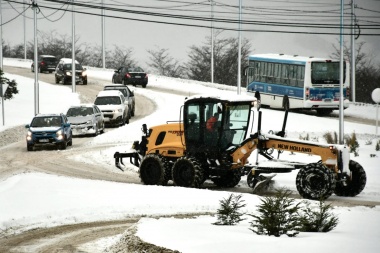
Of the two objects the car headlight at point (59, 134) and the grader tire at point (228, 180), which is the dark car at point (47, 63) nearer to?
the car headlight at point (59, 134)

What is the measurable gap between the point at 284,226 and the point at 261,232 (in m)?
0.43

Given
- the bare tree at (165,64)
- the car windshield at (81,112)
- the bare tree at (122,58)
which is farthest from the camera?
the bare tree at (122,58)

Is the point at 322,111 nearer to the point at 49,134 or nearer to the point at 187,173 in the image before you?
the point at 49,134

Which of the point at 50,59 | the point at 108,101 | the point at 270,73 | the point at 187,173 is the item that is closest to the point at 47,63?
the point at 50,59

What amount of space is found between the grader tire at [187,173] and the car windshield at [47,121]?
602 inches

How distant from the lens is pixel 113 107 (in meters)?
47.7

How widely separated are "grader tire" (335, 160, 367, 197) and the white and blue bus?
27251mm

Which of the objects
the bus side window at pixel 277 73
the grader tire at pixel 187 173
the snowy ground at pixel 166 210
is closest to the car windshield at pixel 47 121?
the snowy ground at pixel 166 210

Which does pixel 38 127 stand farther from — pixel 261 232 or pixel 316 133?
pixel 261 232

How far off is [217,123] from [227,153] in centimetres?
85

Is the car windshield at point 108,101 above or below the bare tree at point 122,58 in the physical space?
below

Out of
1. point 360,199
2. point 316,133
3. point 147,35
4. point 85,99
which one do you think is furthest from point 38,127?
point 147,35

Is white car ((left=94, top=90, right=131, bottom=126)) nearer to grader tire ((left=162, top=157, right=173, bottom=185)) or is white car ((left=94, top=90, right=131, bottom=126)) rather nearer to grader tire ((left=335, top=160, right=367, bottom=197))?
grader tire ((left=162, top=157, right=173, bottom=185))

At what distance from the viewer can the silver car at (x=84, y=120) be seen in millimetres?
42719
